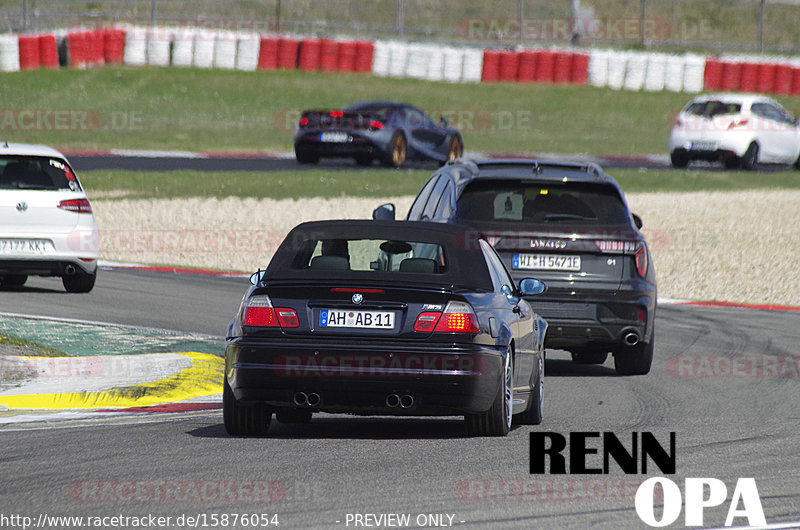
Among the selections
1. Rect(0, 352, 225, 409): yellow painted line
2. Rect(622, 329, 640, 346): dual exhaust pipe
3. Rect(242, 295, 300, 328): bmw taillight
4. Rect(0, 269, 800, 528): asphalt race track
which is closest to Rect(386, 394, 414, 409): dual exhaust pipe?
Rect(0, 269, 800, 528): asphalt race track

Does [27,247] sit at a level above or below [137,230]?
above

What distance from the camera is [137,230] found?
2178 centimetres

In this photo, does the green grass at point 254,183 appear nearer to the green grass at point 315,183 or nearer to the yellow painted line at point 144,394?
the green grass at point 315,183

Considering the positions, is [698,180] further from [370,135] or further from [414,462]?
[414,462]

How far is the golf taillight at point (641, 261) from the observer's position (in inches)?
448

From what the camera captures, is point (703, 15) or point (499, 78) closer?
point (499, 78)

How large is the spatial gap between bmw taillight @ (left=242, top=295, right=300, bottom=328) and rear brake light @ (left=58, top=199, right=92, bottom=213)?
7.45 m

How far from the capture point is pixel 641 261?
448 inches

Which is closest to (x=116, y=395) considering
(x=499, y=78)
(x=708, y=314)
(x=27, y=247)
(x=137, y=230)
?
(x=27, y=247)

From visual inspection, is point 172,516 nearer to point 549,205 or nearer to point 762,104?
point 549,205

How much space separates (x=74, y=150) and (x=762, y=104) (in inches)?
585

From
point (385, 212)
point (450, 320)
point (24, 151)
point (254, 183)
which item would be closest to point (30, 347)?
point (385, 212)

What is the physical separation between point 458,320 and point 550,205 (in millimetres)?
3759

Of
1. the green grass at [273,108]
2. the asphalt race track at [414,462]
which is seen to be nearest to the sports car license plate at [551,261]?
the asphalt race track at [414,462]
